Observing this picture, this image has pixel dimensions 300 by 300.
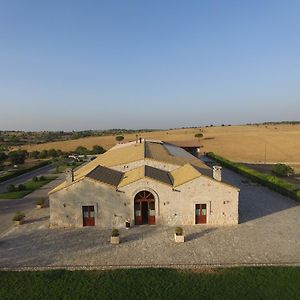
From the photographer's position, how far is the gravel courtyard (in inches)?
775

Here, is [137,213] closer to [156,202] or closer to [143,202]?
[143,202]

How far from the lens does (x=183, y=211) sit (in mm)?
26375

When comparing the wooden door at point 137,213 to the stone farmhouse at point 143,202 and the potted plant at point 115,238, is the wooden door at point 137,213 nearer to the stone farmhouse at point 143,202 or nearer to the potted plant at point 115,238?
the stone farmhouse at point 143,202

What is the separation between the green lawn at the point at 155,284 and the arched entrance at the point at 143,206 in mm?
8515

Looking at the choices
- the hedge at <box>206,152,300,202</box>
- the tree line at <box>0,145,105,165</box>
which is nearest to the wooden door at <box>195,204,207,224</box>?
the hedge at <box>206,152,300,202</box>

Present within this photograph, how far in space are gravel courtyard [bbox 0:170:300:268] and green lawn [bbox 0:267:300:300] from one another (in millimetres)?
1383

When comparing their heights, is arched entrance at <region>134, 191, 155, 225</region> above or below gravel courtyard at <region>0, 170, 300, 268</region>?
above

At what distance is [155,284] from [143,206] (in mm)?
10309

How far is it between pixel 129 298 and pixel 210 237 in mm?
9954

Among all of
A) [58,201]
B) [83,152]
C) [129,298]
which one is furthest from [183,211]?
[83,152]

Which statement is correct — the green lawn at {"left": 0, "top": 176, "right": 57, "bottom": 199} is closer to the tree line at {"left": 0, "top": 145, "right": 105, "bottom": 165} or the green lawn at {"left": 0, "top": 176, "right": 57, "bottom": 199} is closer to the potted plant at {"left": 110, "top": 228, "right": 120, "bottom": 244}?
the potted plant at {"left": 110, "top": 228, "right": 120, "bottom": 244}

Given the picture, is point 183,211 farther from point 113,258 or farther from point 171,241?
point 113,258

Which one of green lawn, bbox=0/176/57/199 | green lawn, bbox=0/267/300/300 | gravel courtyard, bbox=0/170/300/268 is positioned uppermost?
green lawn, bbox=0/267/300/300

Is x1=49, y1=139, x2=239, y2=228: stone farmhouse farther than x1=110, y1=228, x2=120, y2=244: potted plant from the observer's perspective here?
Yes
